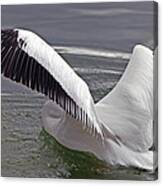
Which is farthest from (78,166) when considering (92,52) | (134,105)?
(92,52)

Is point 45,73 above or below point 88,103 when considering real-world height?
above

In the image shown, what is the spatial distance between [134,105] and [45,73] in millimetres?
336

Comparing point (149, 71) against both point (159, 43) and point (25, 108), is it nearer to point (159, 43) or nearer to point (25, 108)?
point (159, 43)

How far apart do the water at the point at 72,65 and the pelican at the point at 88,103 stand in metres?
0.02

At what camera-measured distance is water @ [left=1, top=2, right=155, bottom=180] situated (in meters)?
2.08

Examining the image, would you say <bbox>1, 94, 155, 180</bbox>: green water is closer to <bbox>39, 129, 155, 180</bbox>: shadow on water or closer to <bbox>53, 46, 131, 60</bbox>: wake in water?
<bbox>39, 129, 155, 180</bbox>: shadow on water

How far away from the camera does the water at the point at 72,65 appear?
208 cm

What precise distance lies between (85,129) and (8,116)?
0.29m

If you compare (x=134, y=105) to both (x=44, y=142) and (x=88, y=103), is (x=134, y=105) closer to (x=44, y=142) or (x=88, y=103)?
(x=88, y=103)

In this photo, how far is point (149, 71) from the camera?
6.72ft

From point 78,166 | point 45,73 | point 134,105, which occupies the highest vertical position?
point 45,73

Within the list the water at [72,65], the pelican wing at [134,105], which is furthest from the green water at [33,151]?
the pelican wing at [134,105]

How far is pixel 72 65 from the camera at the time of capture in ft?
6.94

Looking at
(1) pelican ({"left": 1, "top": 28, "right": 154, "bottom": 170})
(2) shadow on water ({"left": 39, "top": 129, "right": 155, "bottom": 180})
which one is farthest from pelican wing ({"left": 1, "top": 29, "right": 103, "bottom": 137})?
(2) shadow on water ({"left": 39, "top": 129, "right": 155, "bottom": 180})
